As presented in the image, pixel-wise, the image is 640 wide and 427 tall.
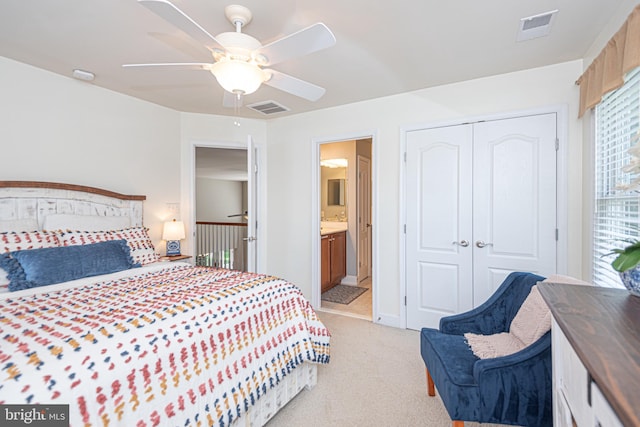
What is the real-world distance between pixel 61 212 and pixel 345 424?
2.91 m

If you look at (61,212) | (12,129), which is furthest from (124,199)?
(12,129)

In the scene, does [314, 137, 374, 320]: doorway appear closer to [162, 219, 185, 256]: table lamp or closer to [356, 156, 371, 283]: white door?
[356, 156, 371, 283]: white door

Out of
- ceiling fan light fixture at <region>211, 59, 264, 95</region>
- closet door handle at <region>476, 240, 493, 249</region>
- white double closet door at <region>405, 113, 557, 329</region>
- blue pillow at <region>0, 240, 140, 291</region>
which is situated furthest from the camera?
closet door handle at <region>476, 240, 493, 249</region>

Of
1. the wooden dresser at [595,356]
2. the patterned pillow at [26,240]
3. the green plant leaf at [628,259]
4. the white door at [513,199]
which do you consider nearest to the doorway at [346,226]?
the white door at [513,199]

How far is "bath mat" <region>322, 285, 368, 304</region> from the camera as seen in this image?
430cm

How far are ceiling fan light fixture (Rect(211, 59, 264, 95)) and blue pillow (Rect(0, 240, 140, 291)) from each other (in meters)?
1.65

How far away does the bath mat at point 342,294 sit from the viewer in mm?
4305

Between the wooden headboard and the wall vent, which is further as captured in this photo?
the wall vent

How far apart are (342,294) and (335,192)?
80.4 inches

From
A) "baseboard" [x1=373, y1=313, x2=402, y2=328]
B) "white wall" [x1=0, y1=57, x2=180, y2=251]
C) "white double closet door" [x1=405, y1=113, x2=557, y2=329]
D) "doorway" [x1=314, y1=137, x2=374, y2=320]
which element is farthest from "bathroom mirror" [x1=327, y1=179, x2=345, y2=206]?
"white wall" [x1=0, y1=57, x2=180, y2=251]

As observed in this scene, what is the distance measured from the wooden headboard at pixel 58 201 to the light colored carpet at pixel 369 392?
2535 mm

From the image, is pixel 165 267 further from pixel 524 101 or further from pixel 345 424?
pixel 524 101

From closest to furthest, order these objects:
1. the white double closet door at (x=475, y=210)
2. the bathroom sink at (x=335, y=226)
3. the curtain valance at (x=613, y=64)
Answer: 1. the curtain valance at (x=613, y=64)
2. the white double closet door at (x=475, y=210)
3. the bathroom sink at (x=335, y=226)

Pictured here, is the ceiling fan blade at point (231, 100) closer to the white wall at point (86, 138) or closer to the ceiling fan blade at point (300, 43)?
the ceiling fan blade at point (300, 43)
